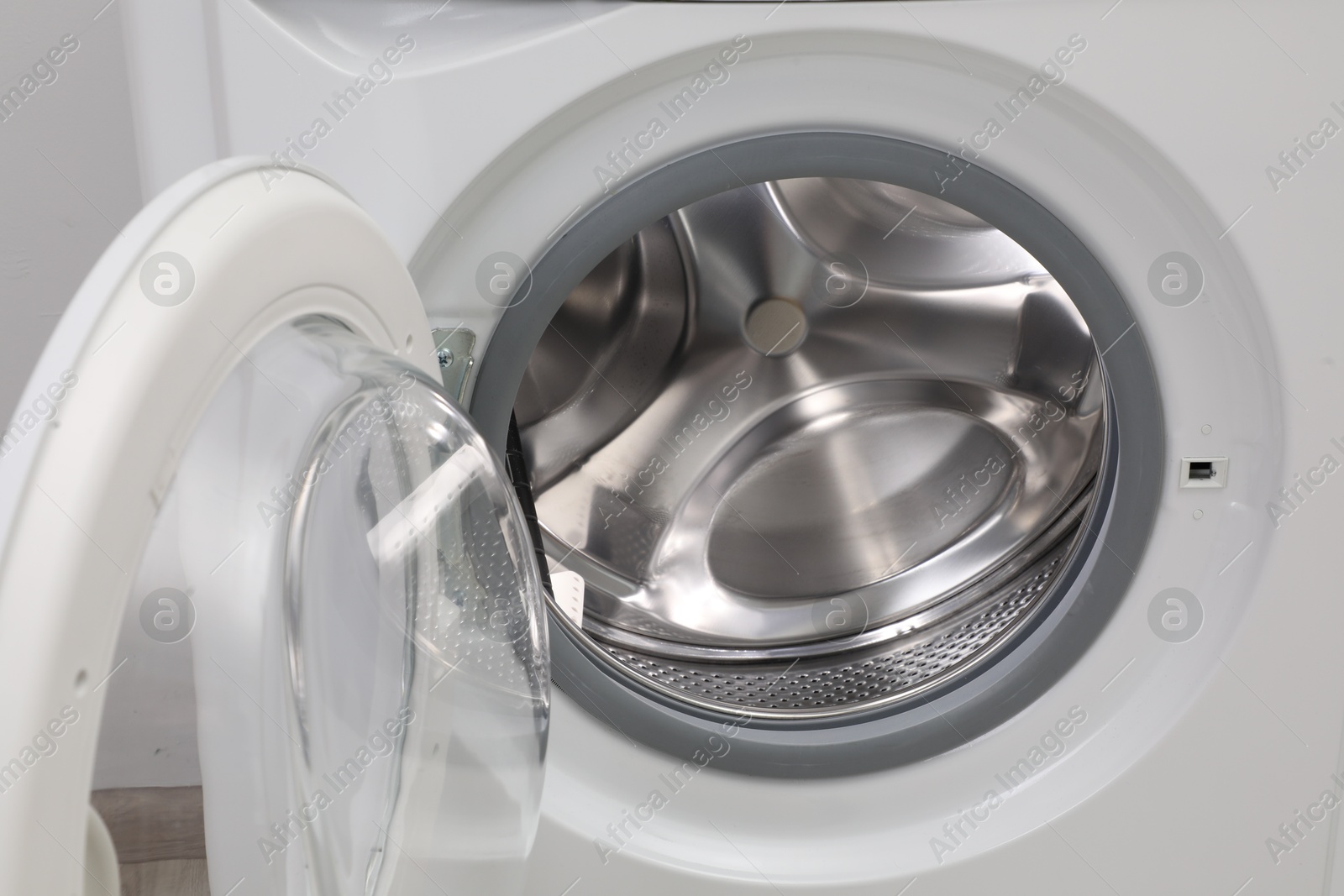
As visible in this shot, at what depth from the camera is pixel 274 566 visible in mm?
362

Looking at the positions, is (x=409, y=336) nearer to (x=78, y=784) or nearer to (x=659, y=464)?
(x=78, y=784)

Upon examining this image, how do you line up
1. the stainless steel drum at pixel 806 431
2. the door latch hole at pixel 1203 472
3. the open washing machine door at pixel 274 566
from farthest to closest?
the stainless steel drum at pixel 806 431 → the door latch hole at pixel 1203 472 → the open washing machine door at pixel 274 566

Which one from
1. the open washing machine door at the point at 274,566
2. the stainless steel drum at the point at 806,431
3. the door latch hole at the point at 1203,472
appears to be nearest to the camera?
the open washing machine door at the point at 274,566

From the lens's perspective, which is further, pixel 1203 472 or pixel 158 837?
pixel 1203 472

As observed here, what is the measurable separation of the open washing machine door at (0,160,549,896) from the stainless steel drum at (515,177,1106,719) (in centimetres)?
30

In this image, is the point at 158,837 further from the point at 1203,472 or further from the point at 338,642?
the point at 1203,472

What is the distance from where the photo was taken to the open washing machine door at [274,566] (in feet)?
0.80

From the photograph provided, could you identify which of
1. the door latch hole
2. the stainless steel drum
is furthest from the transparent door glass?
the door latch hole

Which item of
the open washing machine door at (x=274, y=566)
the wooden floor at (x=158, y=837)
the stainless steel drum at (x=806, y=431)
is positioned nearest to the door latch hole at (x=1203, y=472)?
the stainless steel drum at (x=806, y=431)

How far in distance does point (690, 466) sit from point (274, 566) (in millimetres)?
591

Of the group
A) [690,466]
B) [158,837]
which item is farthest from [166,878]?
[690,466]

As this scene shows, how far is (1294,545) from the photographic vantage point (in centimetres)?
65

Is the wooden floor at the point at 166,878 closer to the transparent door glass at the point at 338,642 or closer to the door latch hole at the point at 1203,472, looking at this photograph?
the transparent door glass at the point at 338,642

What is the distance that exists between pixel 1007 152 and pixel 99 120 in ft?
2.49
